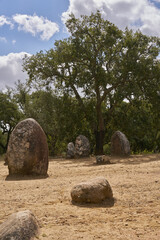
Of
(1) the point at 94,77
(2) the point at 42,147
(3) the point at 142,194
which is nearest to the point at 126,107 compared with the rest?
(1) the point at 94,77

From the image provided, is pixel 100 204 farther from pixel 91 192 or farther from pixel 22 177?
pixel 22 177

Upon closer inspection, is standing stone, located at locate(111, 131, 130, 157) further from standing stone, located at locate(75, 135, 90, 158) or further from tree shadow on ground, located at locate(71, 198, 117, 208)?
tree shadow on ground, located at locate(71, 198, 117, 208)

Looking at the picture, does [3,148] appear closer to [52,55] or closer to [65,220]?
[52,55]

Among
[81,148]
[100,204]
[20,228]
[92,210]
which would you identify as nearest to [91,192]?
[100,204]

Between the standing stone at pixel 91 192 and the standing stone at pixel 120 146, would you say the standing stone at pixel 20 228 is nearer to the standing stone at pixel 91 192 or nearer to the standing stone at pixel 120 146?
the standing stone at pixel 91 192

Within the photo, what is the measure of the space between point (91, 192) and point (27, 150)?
401 cm

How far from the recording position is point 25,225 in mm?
3467

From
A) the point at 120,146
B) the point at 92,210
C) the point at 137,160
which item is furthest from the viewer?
the point at 120,146

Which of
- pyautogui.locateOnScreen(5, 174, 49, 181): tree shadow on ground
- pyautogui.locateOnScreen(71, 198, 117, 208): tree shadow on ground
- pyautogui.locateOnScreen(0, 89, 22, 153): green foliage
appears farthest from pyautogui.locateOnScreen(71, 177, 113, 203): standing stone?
pyautogui.locateOnScreen(0, 89, 22, 153): green foliage

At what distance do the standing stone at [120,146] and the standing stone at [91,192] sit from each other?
37.1 feet

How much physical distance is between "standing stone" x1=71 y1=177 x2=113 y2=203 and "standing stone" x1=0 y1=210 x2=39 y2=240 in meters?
1.76

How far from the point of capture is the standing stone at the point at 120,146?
16.7 meters

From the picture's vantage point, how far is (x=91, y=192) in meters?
5.39

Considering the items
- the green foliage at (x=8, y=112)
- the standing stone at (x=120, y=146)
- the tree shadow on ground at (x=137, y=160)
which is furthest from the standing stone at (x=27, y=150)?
the green foliage at (x=8, y=112)
